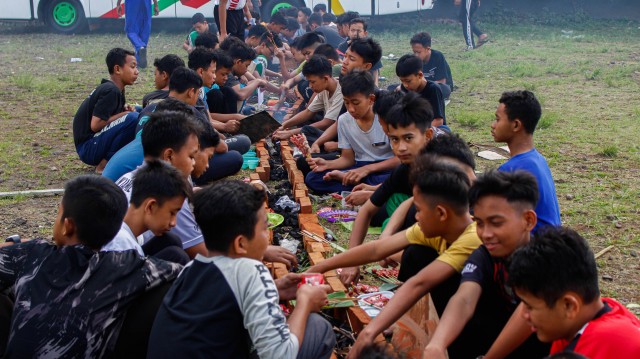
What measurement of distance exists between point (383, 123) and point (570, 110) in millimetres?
5951

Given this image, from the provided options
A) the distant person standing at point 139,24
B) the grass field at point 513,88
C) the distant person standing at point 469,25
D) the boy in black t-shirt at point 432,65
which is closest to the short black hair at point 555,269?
the grass field at point 513,88

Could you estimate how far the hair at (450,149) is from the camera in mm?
4270

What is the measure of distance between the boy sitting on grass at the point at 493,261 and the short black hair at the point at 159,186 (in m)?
1.44

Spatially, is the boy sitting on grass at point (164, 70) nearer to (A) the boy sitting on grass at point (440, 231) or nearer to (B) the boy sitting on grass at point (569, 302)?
(A) the boy sitting on grass at point (440, 231)

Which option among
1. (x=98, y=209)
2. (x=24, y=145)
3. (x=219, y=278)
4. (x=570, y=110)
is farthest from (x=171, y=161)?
(x=570, y=110)

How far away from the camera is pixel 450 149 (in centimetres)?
432


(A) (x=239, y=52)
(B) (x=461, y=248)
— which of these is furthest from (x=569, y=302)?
(A) (x=239, y=52)

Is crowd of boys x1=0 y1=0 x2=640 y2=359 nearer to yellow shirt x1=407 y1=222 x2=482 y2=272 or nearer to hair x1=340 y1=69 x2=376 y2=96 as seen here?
yellow shirt x1=407 y1=222 x2=482 y2=272

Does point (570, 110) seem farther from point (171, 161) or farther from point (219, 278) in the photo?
point (219, 278)

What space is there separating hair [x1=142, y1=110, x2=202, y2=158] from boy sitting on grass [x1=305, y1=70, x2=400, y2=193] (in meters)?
1.79

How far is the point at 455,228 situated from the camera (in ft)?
12.0

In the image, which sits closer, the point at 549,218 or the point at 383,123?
the point at 549,218

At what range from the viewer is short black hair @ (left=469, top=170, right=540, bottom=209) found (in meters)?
3.32

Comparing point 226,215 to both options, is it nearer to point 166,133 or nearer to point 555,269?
point 555,269
